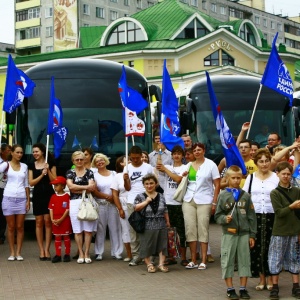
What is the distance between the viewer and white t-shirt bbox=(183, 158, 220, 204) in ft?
39.5

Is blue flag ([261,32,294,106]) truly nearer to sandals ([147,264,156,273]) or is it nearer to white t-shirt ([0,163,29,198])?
sandals ([147,264,156,273])

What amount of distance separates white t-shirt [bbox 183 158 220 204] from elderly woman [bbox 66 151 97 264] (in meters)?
1.76

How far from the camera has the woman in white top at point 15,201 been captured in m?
13.2

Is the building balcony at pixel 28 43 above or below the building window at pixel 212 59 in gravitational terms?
above

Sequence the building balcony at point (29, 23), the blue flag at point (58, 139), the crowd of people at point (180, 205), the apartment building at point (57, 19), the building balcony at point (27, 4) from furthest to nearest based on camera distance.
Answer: the building balcony at point (29, 23), the building balcony at point (27, 4), the apartment building at point (57, 19), the blue flag at point (58, 139), the crowd of people at point (180, 205)

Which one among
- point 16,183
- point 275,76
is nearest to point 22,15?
point 275,76

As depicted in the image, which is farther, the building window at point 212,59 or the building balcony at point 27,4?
the building balcony at point 27,4

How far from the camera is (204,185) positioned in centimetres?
1208

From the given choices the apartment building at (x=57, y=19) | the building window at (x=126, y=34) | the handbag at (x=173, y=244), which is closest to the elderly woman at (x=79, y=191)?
the handbag at (x=173, y=244)

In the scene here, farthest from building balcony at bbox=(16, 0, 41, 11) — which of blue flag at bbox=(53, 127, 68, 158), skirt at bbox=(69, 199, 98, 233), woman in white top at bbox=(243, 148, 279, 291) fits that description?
woman in white top at bbox=(243, 148, 279, 291)

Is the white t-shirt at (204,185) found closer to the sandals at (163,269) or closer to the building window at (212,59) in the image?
the sandals at (163,269)

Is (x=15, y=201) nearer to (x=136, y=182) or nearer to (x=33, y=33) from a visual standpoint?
(x=136, y=182)

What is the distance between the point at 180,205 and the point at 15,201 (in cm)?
269

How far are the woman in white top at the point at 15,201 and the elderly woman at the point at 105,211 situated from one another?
1160mm
